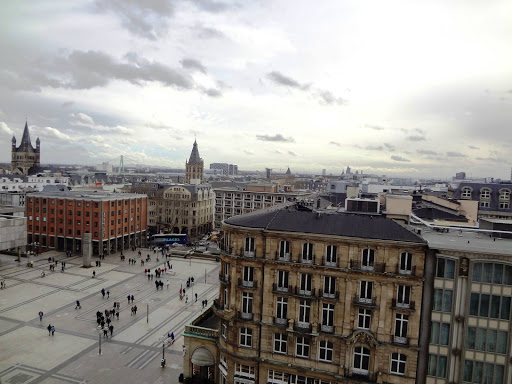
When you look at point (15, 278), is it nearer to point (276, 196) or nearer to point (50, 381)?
point (50, 381)

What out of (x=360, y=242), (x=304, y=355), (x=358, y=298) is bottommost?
(x=304, y=355)

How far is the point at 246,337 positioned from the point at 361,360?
1081 centimetres

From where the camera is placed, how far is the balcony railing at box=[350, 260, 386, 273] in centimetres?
3191

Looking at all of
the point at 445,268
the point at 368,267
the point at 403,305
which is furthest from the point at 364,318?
the point at 445,268

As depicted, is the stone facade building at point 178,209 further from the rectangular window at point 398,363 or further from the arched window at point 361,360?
the rectangular window at point 398,363

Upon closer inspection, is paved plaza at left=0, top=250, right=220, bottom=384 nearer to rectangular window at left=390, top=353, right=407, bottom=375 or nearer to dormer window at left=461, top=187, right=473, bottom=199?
rectangular window at left=390, top=353, right=407, bottom=375

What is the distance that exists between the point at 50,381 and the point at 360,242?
35.0 m

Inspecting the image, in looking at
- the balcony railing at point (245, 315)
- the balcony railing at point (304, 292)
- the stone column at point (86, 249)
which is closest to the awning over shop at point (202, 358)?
the balcony railing at point (245, 315)

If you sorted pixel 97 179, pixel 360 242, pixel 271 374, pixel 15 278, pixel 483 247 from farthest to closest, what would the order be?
pixel 97 179
pixel 15 278
pixel 271 374
pixel 360 242
pixel 483 247

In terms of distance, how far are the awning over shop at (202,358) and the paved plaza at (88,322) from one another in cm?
375

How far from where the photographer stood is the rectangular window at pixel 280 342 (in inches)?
1378

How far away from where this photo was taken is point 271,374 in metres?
35.4

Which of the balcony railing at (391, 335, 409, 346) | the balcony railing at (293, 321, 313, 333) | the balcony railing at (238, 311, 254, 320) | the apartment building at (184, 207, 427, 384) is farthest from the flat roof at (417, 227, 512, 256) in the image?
the balcony railing at (238, 311, 254, 320)

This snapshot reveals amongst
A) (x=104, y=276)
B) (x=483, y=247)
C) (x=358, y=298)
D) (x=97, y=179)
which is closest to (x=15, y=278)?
(x=104, y=276)
